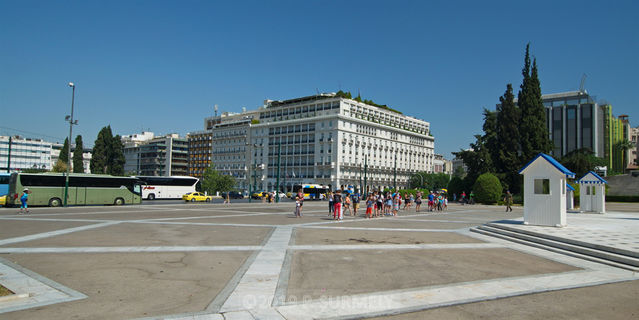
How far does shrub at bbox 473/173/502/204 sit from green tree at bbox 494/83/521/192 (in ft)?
10.7

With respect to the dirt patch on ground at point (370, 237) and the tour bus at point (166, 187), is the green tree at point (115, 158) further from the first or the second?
the dirt patch on ground at point (370, 237)

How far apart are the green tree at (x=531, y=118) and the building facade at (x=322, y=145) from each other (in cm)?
3163

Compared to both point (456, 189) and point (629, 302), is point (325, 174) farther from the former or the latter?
point (629, 302)

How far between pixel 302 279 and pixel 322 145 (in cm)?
8049

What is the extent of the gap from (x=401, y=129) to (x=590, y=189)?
71.8m

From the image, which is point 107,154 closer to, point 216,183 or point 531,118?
point 216,183

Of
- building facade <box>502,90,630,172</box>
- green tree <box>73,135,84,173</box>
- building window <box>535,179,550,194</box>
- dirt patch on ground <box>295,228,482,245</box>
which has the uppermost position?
building facade <box>502,90,630,172</box>

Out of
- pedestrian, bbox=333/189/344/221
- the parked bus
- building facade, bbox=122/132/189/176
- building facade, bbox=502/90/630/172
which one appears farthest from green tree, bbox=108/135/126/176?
building facade, bbox=502/90/630/172

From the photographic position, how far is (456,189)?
57.4 meters

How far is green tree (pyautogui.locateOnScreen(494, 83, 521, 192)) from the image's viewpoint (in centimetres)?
5016

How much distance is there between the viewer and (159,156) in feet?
416

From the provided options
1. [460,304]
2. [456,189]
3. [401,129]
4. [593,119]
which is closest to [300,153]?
[401,129]

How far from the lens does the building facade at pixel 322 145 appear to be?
3430 inches

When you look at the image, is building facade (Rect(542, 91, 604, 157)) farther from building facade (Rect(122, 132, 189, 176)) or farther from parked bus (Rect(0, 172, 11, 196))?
building facade (Rect(122, 132, 189, 176))
